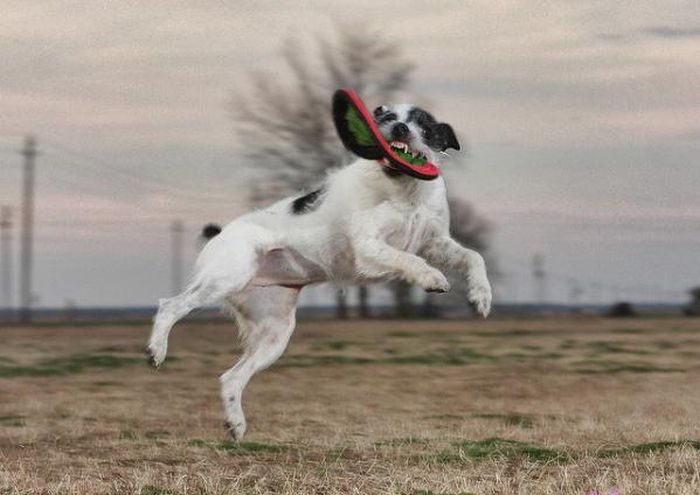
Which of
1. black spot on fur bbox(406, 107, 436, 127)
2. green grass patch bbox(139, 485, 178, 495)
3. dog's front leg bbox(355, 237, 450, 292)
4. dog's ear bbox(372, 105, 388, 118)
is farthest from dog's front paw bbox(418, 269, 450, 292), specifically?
green grass patch bbox(139, 485, 178, 495)

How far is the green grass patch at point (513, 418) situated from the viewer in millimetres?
15203

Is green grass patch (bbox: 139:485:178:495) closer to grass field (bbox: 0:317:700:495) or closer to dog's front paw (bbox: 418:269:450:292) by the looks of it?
grass field (bbox: 0:317:700:495)

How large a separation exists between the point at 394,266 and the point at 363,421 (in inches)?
260

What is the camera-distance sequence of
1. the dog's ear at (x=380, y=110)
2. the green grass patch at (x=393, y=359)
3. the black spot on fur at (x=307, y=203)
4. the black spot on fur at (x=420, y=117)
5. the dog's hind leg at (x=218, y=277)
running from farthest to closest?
the green grass patch at (x=393, y=359), the black spot on fur at (x=307, y=203), the dog's hind leg at (x=218, y=277), the dog's ear at (x=380, y=110), the black spot on fur at (x=420, y=117)

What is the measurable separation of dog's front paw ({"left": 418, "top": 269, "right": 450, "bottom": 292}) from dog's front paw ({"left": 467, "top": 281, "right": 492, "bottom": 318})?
1.19 feet

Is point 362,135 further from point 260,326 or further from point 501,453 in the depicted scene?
point 501,453

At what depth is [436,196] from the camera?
947 centimetres

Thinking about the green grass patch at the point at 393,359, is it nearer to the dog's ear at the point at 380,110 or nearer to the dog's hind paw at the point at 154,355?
the dog's hind paw at the point at 154,355

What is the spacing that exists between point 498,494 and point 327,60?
31385mm

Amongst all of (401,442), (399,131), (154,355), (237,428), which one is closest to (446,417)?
(401,442)

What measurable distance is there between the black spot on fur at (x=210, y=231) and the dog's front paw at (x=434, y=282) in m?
2.52

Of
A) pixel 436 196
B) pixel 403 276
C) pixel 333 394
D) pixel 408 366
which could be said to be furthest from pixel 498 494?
pixel 408 366

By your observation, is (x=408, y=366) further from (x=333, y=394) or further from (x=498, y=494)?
(x=498, y=494)

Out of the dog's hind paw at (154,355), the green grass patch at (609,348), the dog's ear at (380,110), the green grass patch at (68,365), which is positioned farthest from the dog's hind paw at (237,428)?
the green grass patch at (609,348)
